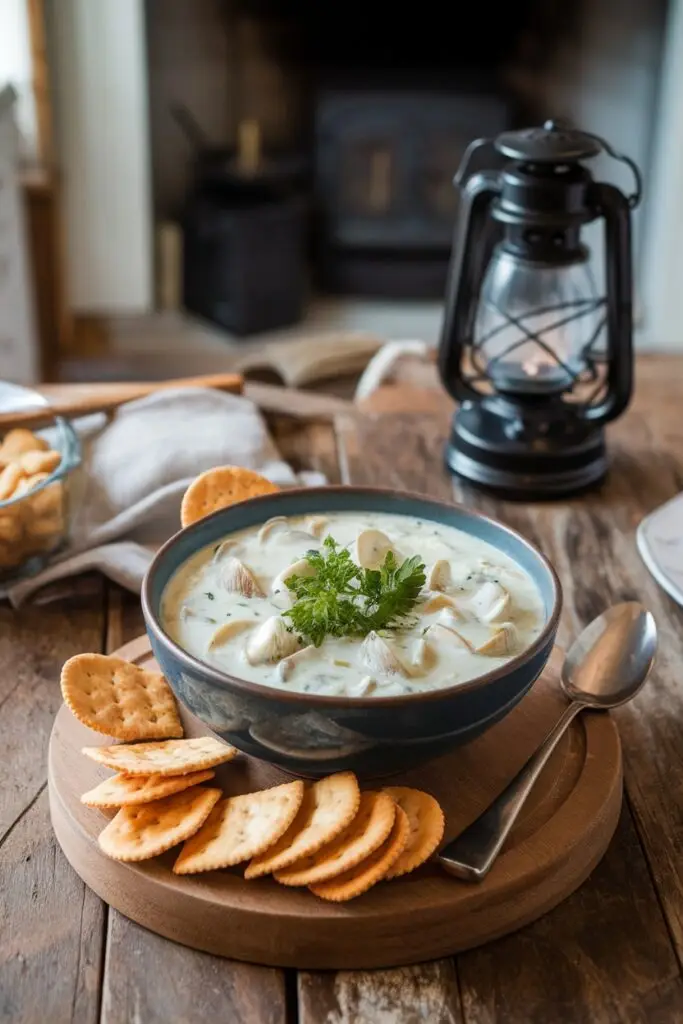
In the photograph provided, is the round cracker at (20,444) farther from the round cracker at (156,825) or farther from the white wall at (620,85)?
the white wall at (620,85)

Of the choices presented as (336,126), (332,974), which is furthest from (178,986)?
(336,126)

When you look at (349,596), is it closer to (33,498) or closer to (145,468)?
(33,498)

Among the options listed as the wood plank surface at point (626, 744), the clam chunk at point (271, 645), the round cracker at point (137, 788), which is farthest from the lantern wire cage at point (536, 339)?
the round cracker at point (137, 788)

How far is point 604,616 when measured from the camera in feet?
3.78

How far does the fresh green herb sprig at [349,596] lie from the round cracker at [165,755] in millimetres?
112

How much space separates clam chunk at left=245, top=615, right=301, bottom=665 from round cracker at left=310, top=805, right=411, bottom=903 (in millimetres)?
156

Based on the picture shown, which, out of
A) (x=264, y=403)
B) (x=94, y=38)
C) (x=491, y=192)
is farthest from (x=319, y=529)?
(x=94, y=38)

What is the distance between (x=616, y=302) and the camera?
1.43m

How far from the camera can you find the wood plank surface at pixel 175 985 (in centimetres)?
79

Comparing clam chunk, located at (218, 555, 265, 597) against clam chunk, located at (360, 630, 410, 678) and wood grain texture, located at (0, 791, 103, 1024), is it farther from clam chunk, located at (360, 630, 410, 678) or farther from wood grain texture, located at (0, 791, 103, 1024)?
wood grain texture, located at (0, 791, 103, 1024)

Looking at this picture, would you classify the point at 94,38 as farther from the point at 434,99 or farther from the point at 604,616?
the point at 604,616

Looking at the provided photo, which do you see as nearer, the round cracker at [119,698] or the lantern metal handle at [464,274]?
the round cracker at [119,698]

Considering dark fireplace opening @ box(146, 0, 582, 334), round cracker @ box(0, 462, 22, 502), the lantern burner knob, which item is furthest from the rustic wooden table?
dark fireplace opening @ box(146, 0, 582, 334)

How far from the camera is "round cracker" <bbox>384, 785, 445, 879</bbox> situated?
2.75 feet
